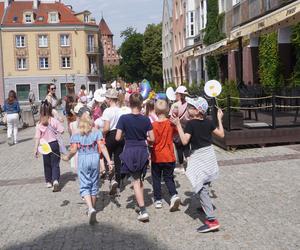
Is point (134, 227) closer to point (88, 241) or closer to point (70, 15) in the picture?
point (88, 241)

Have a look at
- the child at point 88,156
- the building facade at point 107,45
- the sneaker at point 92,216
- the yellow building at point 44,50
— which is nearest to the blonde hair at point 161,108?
the child at point 88,156

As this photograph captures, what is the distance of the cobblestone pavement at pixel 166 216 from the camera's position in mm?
5477

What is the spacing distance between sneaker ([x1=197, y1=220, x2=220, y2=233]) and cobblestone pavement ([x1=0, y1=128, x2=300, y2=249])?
66 millimetres

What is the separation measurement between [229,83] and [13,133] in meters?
8.09

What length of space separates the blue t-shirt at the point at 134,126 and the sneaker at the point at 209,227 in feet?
4.94

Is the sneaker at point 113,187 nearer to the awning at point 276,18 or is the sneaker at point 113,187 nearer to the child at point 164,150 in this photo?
the child at point 164,150

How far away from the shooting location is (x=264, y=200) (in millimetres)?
7031

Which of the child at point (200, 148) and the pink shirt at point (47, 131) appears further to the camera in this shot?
the pink shirt at point (47, 131)

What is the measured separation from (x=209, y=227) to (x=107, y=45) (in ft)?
521

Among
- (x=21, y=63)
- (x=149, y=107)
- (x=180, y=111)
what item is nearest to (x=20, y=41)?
(x=21, y=63)

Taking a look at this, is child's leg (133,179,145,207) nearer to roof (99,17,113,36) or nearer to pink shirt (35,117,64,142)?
pink shirt (35,117,64,142)

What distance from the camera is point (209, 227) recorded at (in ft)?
18.7

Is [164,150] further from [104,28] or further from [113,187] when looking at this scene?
[104,28]

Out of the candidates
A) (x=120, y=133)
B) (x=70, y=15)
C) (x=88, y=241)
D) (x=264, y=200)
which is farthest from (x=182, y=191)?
(x=70, y=15)
